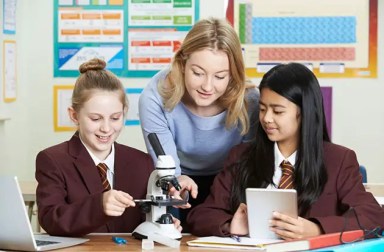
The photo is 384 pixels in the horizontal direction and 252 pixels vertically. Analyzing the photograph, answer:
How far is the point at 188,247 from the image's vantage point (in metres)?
2.18

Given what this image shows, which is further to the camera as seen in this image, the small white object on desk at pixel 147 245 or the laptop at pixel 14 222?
the small white object on desk at pixel 147 245

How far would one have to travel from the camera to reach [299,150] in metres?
2.49

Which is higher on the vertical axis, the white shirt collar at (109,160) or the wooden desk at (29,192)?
the white shirt collar at (109,160)

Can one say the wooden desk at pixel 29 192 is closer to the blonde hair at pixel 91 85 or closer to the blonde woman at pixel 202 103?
the blonde woman at pixel 202 103

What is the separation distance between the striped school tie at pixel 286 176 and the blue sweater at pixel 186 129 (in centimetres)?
29

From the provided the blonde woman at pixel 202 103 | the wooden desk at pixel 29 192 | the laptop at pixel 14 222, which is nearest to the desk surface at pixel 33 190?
the wooden desk at pixel 29 192

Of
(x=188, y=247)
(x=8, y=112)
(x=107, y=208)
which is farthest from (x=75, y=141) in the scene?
(x=8, y=112)

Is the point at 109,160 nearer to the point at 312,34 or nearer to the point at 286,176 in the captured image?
the point at 286,176

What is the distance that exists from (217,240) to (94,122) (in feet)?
1.89

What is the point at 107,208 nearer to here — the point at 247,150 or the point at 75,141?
the point at 75,141

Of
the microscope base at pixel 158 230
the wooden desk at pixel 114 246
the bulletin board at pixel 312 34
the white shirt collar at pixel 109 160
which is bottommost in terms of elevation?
the wooden desk at pixel 114 246

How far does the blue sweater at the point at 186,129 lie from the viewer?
277 centimetres

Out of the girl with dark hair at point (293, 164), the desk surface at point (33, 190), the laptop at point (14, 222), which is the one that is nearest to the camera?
the laptop at point (14, 222)

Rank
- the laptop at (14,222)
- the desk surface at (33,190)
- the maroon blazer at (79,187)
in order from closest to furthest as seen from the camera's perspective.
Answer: the laptop at (14,222) → the maroon blazer at (79,187) → the desk surface at (33,190)
